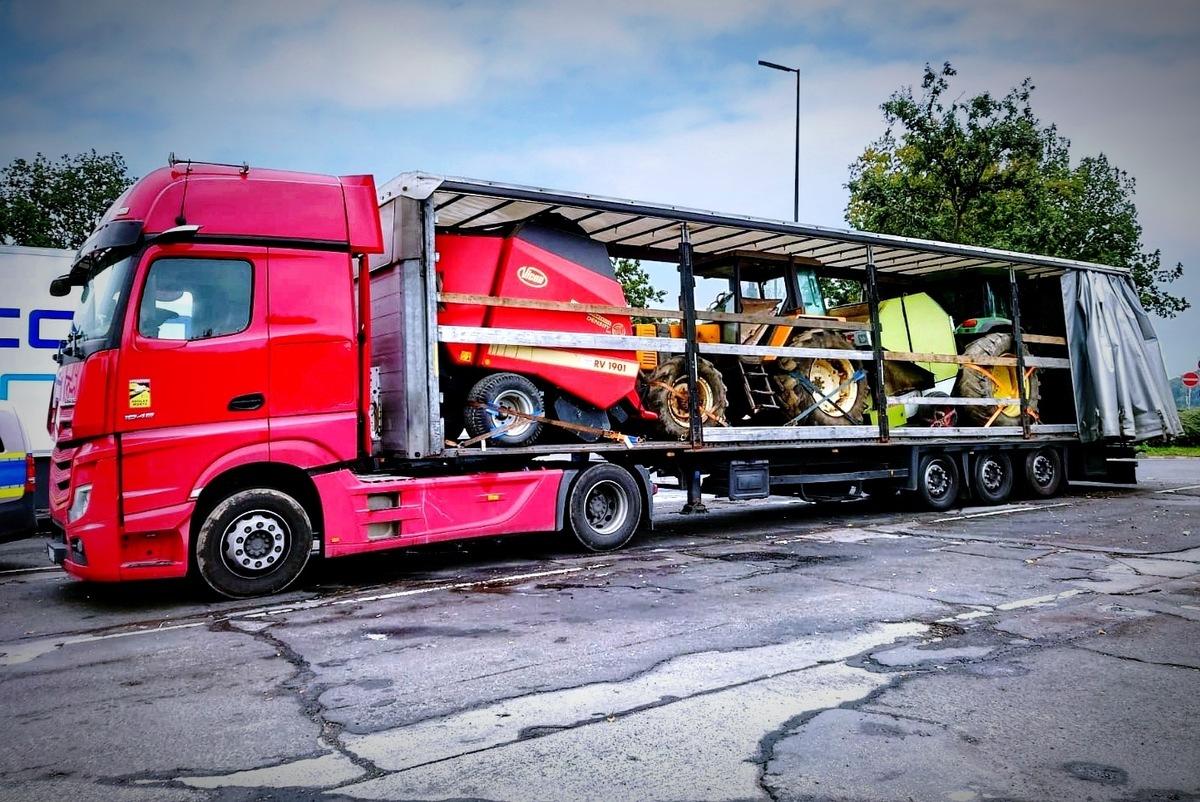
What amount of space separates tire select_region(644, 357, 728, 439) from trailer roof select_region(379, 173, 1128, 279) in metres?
1.59

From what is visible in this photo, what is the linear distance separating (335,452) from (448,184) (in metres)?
2.61

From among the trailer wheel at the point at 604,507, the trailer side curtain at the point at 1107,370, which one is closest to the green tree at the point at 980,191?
the trailer side curtain at the point at 1107,370

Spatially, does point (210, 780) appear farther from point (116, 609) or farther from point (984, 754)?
point (116, 609)

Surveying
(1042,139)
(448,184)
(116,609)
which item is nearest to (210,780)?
(116,609)

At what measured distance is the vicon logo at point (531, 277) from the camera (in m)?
8.96


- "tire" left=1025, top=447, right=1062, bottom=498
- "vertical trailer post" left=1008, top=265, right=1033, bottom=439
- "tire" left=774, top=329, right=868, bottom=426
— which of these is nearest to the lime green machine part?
"vertical trailer post" left=1008, top=265, right=1033, bottom=439

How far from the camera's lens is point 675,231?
35.0 ft

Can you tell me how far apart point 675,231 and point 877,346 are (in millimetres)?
3418

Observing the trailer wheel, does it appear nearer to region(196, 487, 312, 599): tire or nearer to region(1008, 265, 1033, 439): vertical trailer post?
region(196, 487, 312, 599): tire

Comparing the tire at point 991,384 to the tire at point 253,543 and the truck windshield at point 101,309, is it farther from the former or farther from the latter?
the truck windshield at point 101,309

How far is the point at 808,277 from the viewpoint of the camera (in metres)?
12.9

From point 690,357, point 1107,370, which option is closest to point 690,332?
point 690,357

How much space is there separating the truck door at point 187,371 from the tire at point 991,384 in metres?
10.4

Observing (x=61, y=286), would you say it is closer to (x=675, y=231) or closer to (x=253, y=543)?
(x=253, y=543)
